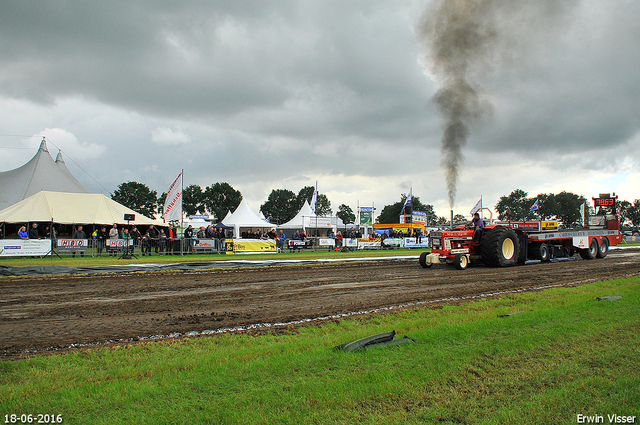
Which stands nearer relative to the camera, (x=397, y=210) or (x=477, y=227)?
(x=477, y=227)

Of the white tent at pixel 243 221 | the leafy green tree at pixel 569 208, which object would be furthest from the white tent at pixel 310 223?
the leafy green tree at pixel 569 208

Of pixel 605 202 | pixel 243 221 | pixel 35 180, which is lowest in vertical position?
pixel 243 221

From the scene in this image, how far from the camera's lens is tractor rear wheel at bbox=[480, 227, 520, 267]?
15194 mm

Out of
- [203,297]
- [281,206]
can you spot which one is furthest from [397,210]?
[203,297]

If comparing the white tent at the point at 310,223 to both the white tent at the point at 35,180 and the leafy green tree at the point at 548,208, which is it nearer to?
the white tent at the point at 35,180

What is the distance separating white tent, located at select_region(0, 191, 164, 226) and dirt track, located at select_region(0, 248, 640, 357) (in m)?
17.5

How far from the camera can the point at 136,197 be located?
317ft

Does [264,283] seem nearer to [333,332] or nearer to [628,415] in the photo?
[333,332]

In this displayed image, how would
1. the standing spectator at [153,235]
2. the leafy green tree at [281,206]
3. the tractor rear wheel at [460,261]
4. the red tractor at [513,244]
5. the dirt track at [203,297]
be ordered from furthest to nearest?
the leafy green tree at [281,206], the standing spectator at [153,235], the red tractor at [513,244], the tractor rear wheel at [460,261], the dirt track at [203,297]

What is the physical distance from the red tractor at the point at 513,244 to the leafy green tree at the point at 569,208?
11934cm

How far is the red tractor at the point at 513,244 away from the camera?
50.4 ft

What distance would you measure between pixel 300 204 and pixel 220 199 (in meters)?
27.7

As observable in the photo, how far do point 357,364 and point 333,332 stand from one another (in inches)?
69.1

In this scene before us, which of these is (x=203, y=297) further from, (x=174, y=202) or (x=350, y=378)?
(x=174, y=202)
